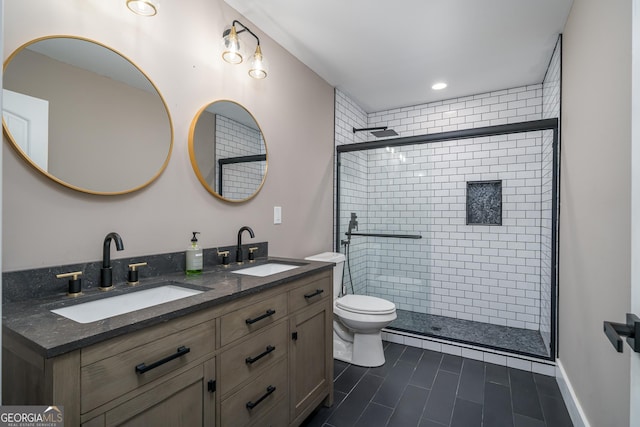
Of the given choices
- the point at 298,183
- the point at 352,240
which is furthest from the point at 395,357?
the point at 298,183

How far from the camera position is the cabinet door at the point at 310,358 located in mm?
1740

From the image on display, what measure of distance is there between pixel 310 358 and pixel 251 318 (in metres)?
0.63

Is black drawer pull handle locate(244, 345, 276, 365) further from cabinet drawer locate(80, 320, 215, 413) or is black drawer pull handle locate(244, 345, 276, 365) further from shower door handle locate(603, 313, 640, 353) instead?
shower door handle locate(603, 313, 640, 353)

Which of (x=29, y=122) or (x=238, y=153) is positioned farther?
(x=238, y=153)

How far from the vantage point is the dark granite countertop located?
865mm

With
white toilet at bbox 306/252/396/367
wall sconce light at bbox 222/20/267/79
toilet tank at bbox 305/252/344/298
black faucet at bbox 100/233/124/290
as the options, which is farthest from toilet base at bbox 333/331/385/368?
wall sconce light at bbox 222/20/267/79

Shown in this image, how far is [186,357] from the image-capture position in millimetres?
1152

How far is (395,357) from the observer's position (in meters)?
2.82

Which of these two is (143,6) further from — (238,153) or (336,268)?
(336,268)

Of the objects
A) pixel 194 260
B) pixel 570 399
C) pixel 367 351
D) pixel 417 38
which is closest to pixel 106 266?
pixel 194 260

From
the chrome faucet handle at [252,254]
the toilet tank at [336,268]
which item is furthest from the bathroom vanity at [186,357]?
the toilet tank at [336,268]

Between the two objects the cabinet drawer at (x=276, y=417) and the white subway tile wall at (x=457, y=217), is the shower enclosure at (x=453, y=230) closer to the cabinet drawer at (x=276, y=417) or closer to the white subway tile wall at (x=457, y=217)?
the white subway tile wall at (x=457, y=217)

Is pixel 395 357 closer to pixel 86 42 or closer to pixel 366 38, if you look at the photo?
pixel 366 38

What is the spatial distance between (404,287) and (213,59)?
8.58 feet
